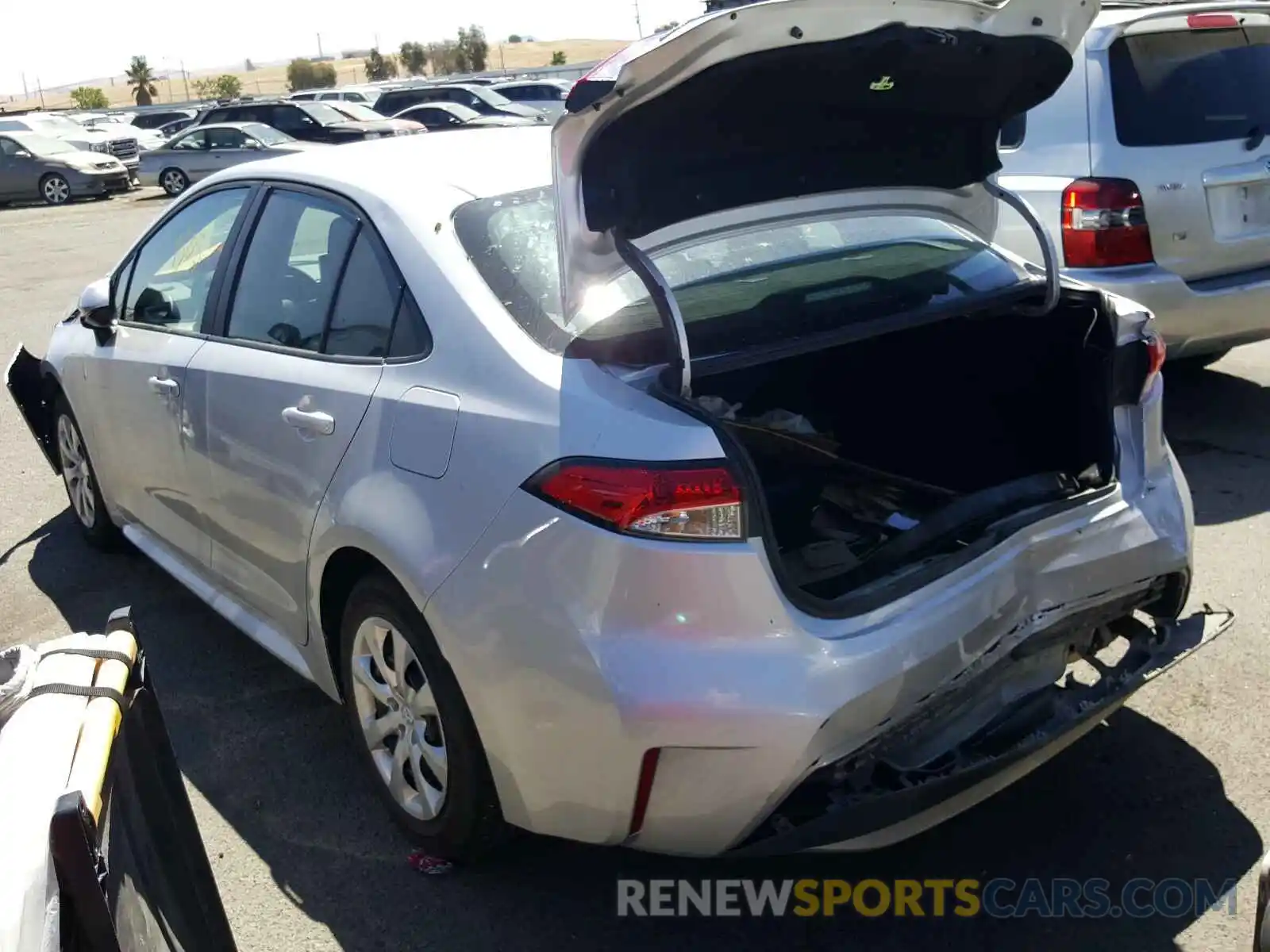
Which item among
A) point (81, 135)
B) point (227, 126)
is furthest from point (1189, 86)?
point (81, 135)

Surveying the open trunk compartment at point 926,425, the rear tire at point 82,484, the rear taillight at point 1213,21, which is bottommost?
the rear tire at point 82,484

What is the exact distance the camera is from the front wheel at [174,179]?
2316cm

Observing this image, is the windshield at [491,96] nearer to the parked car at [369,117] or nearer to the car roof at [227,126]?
the parked car at [369,117]

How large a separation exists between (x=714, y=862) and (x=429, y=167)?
1.96 metres

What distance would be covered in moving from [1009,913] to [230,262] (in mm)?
2886

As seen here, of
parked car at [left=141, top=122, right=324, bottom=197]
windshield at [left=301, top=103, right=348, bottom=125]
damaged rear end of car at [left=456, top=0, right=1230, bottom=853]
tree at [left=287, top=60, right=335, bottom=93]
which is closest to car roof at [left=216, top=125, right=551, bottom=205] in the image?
damaged rear end of car at [left=456, top=0, right=1230, bottom=853]

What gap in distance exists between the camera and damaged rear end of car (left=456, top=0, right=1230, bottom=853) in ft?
8.18

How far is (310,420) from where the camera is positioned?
324 centimetres

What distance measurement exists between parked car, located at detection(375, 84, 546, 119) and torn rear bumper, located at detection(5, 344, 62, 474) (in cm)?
1770

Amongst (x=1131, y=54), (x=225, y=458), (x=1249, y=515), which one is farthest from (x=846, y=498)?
(x=1131, y=54)

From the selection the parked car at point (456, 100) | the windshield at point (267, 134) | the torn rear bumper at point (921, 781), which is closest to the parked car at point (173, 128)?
the parked car at point (456, 100)

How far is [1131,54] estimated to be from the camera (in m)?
5.60

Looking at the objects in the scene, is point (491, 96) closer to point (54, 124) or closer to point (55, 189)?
point (55, 189)

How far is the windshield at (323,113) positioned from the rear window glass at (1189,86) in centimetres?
1949
